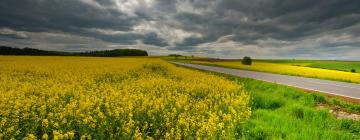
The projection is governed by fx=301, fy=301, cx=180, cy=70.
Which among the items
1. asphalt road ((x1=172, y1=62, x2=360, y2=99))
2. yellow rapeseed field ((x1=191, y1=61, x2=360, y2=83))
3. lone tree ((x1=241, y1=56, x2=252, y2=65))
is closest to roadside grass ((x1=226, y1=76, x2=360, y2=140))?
asphalt road ((x1=172, y1=62, x2=360, y2=99))

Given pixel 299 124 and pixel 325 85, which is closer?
pixel 299 124

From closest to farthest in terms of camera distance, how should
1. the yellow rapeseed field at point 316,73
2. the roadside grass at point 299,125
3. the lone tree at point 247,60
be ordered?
1. the roadside grass at point 299,125
2. the yellow rapeseed field at point 316,73
3. the lone tree at point 247,60

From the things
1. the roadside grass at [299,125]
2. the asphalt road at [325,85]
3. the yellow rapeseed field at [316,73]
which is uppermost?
the roadside grass at [299,125]

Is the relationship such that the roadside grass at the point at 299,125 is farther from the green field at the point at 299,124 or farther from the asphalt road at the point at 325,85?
the asphalt road at the point at 325,85

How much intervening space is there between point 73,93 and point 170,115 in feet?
14.6

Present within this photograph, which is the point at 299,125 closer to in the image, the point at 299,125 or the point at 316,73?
the point at 299,125

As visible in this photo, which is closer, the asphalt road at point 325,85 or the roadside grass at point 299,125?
the roadside grass at point 299,125

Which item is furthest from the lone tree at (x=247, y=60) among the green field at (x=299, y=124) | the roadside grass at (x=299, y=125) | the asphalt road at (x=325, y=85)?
the roadside grass at (x=299, y=125)

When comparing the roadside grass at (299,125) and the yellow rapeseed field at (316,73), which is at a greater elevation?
the roadside grass at (299,125)

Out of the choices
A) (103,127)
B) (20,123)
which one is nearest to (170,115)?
(103,127)

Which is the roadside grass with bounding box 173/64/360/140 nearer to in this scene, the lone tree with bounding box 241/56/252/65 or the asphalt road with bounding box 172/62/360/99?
the asphalt road with bounding box 172/62/360/99

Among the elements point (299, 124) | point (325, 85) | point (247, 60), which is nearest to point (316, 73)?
point (325, 85)

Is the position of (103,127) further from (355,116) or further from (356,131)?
(355,116)

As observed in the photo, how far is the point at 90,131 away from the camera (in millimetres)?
6445
